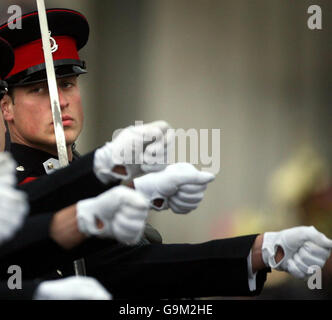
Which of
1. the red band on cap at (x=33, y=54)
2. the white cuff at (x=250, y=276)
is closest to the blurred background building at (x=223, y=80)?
the red band on cap at (x=33, y=54)

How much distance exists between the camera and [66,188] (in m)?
2.89

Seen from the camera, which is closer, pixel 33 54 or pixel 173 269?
pixel 173 269

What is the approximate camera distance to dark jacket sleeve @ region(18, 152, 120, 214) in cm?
286

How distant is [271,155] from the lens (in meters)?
7.69

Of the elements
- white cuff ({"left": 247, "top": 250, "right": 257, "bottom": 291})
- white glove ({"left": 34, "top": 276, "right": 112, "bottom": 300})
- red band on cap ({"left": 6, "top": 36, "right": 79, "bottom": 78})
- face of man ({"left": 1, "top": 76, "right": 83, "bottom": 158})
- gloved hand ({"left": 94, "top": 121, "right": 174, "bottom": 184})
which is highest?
red band on cap ({"left": 6, "top": 36, "right": 79, "bottom": 78})

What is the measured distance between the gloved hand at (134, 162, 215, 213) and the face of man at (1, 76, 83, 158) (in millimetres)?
632

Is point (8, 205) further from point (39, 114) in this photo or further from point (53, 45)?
point (53, 45)

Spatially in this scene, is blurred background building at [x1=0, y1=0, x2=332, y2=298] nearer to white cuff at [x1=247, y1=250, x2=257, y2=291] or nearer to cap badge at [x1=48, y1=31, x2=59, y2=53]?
cap badge at [x1=48, y1=31, x2=59, y2=53]

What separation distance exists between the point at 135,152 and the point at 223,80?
16.4ft

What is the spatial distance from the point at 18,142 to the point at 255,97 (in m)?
4.33

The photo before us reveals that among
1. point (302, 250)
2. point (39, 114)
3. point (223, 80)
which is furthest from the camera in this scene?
point (223, 80)

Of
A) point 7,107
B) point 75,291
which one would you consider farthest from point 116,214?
point 7,107

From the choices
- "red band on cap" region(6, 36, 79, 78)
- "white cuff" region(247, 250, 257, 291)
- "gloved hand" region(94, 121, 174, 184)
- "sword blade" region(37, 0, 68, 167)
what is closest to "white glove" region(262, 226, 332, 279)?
"white cuff" region(247, 250, 257, 291)

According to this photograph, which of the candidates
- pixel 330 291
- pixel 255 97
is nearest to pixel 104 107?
pixel 255 97
